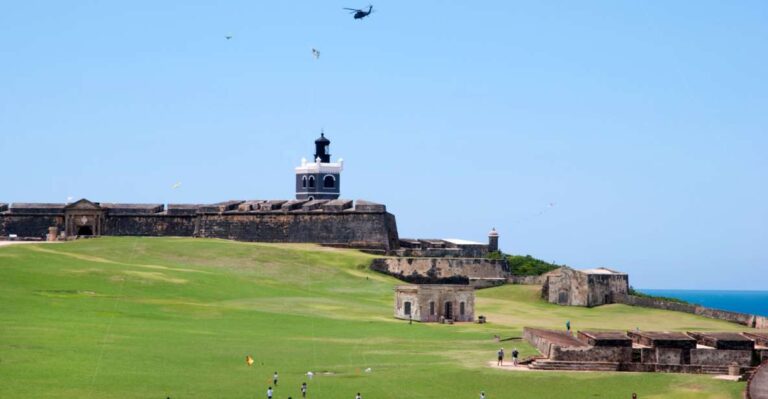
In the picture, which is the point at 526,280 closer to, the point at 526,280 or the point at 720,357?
the point at 526,280

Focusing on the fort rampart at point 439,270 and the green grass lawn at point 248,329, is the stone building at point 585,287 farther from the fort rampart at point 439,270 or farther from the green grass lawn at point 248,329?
the fort rampart at point 439,270

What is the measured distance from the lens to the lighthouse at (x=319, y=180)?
13075 cm

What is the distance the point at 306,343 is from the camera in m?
55.0

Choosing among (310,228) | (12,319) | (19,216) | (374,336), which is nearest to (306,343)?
(374,336)

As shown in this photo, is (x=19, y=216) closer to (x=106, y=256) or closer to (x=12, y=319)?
(x=106, y=256)

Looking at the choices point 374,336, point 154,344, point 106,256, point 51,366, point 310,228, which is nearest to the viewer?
point 51,366

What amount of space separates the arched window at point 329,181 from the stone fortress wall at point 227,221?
21.1 m

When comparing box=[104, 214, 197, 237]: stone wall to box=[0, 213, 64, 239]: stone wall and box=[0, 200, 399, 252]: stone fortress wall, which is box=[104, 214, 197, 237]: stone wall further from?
box=[0, 213, 64, 239]: stone wall

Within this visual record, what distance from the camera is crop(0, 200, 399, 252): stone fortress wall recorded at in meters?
103

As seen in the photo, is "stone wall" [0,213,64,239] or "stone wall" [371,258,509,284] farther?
"stone wall" [0,213,64,239]

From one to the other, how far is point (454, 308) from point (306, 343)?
52.9 ft

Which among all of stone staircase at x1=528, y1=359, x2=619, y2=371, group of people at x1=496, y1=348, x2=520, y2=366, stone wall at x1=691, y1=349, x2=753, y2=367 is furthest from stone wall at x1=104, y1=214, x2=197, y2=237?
stone wall at x1=691, y1=349, x2=753, y2=367

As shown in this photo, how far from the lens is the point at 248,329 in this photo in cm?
5922

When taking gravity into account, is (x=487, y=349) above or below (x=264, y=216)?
below
